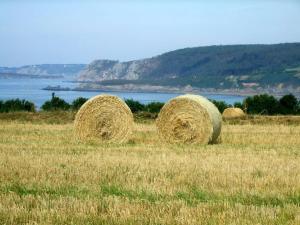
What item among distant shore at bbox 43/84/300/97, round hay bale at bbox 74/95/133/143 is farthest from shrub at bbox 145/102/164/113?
distant shore at bbox 43/84/300/97

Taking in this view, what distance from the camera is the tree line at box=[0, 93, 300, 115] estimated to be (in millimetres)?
31680

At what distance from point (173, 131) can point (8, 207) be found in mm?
10312

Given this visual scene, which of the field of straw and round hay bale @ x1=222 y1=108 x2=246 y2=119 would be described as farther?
round hay bale @ x1=222 y1=108 x2=246 y2=119

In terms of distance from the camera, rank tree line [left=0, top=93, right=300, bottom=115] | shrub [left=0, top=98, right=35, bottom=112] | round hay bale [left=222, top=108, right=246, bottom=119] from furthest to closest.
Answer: tree line [left=0, top=93, right=300, bottom=115], shrub [left=0, top=98, right=35, bottom=112], round hay bale [left=222, top=108, right=246, bottom=119]

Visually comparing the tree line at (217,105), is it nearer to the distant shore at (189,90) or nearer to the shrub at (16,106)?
the shrub at (16,106)

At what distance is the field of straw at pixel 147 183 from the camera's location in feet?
24.8

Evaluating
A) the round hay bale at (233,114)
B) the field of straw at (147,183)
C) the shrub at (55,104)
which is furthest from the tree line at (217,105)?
the field of straw at (147,183)

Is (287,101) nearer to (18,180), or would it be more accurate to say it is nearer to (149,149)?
(149,149)

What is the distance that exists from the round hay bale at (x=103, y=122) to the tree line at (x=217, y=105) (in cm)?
1258

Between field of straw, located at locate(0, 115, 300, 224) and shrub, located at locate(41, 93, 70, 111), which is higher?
shrub, located at locate(41, 93, 70, 111)

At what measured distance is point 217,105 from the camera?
34344 mm

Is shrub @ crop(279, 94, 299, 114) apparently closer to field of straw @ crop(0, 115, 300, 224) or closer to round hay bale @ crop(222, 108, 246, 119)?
round hay bale @ crop(222, 108, 246, 119)

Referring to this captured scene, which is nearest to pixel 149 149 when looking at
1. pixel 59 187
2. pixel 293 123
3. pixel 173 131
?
pixel 173 131

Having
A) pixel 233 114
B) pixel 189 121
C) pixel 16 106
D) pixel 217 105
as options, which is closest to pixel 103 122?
pixel 189 121
